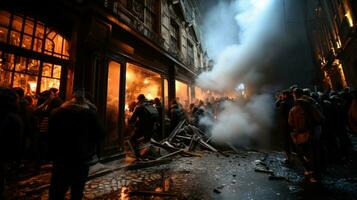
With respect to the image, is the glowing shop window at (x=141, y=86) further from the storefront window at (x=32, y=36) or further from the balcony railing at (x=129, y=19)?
the storefront window at (x=32, y=36)

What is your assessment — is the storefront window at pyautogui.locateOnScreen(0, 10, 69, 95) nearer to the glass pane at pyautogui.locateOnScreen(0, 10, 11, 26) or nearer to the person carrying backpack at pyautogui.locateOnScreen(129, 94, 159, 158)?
the glass pane at pyautogui.locateOnScreen(0, 10, 11, 26)

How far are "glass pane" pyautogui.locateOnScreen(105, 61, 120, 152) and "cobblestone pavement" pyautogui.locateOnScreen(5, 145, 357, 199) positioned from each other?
92 cm

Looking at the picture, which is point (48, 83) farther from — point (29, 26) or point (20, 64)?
point (29, 26)

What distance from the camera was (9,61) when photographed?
4645 mm

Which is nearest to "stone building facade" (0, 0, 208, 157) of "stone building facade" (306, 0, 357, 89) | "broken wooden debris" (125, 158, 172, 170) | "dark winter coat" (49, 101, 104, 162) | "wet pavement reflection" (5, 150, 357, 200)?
"broken wooden debris" (125, 158, 172, 170)

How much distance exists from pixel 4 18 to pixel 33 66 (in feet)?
4.34

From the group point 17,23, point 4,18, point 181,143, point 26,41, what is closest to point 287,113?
point 181,143

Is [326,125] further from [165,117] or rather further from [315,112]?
[165,117]

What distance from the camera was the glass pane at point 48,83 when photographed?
535cm

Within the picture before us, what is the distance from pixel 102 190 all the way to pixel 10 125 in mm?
2364

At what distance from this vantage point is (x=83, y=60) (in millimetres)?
5570

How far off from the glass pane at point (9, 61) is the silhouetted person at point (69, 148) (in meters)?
3.43

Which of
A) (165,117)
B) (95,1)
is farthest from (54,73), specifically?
(165,117)

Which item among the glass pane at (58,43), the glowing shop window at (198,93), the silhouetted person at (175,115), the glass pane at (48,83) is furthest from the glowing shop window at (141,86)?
the glowing shop window at (198,93)
